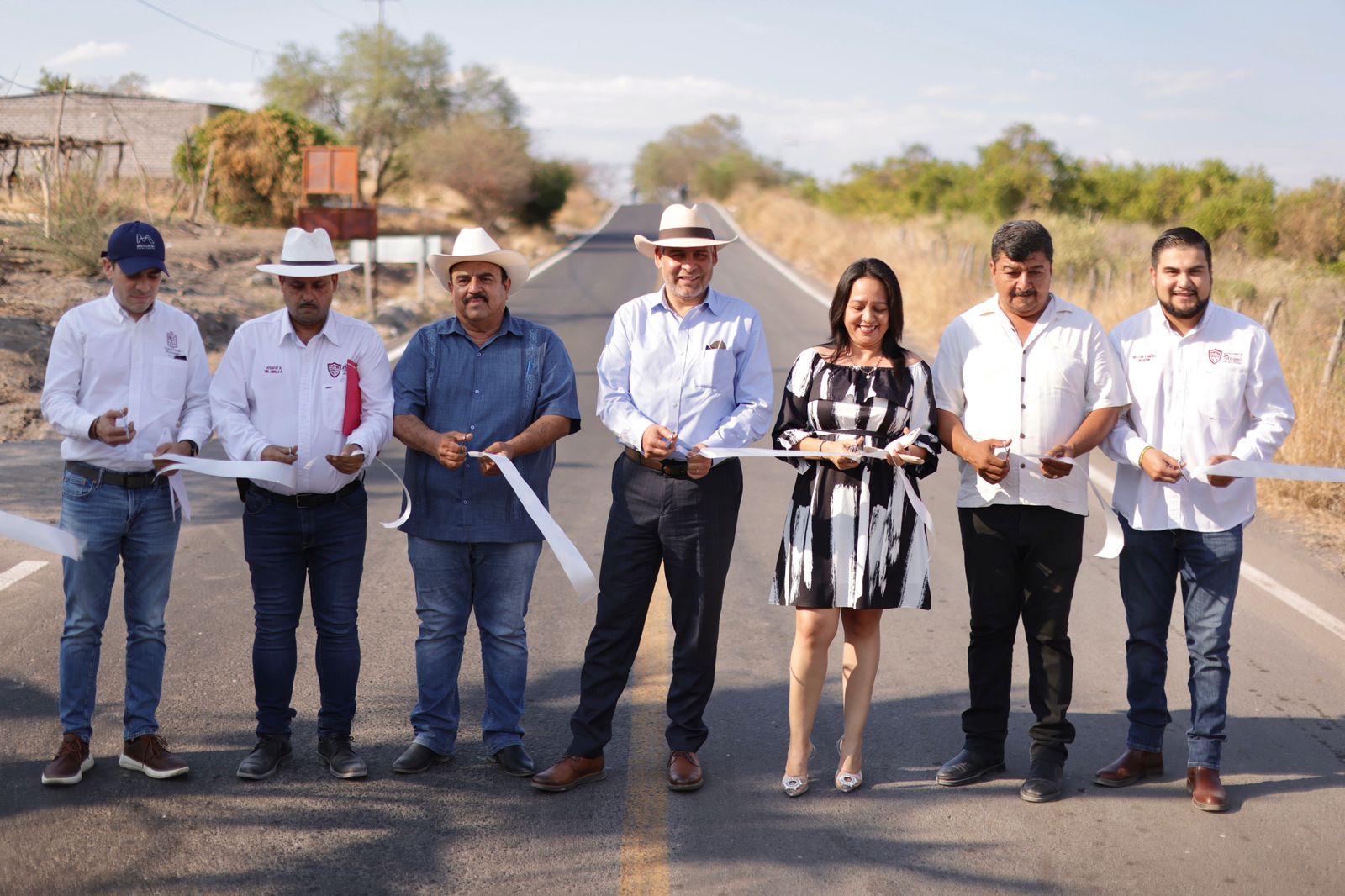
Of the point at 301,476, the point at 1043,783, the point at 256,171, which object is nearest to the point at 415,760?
the point at 301,476

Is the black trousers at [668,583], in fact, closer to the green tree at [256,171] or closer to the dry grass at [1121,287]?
the dry grass at [1121,287]

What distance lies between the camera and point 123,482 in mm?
4734

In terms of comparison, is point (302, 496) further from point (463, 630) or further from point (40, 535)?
point (40, 535)

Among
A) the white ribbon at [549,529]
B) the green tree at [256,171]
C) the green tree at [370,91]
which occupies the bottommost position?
the white ribbon at [549,529]

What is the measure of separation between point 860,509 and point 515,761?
1667mm

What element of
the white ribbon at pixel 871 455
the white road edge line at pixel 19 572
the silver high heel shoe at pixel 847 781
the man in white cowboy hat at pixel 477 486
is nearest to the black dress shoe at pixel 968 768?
the silver high heel shoe at pixel 847 781

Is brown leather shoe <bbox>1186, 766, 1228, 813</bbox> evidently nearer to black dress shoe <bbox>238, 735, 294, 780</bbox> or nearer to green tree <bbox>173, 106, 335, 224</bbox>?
black dress shoe <bbox>238, 735, 294, 780</bbox>

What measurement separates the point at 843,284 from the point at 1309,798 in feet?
8.69

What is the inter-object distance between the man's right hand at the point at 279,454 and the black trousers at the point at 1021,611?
2.58 m

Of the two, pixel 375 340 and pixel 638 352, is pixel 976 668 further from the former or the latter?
pixel 375 340

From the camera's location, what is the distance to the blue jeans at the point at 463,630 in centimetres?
497

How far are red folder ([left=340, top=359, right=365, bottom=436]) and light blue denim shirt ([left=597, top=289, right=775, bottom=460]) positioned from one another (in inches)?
38.0

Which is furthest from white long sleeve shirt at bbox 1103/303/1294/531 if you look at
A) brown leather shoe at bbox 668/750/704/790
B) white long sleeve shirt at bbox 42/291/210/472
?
white long sleeve shirt at bbox 42/291/210/472

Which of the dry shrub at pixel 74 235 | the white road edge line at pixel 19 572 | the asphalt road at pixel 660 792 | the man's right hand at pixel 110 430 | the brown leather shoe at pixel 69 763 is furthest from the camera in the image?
the dry shrub at pixel 74 235
